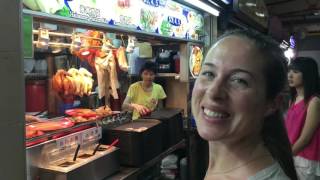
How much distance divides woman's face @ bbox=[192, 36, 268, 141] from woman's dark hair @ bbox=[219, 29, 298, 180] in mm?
27

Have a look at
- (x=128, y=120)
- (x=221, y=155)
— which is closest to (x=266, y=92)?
(x=221, y=155)

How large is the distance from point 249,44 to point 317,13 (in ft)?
34.2

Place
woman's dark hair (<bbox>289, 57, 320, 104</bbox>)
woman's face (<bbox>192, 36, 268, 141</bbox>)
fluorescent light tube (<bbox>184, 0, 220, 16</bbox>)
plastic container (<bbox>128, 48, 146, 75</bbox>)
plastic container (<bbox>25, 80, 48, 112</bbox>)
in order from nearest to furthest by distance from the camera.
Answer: woman's face (<bbox>192, 36, 268, 141</bbox>) → plastic container (<bbox>25, 80, 48, 112</bbox>) → woman's dark hair (<bbox>289, 57, 320, 104</bbox>) → fluorescent light tube (<bbox>184, 0, 220, 16</bbox>) → plastic container (<bbox>128, 48, 146, 75</bbox>)

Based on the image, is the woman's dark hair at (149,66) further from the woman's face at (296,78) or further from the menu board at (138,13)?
the woman's face at (296,78)

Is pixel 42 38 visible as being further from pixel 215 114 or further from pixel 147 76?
pixel 147 76

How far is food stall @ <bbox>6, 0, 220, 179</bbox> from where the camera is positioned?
7.26 feet

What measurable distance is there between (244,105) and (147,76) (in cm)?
368

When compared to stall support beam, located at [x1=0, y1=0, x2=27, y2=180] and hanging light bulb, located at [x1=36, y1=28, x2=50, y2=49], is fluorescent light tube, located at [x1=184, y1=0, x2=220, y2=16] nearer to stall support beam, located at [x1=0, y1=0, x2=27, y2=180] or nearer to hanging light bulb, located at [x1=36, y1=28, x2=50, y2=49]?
hanging light bulb, located at [x1=36, y1=28, x2=50, y2=49]

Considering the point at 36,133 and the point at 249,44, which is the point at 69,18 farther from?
the point at 249,44

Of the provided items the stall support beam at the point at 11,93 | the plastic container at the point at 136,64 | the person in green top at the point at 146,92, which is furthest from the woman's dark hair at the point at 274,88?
the plastic container at the point at 136,64

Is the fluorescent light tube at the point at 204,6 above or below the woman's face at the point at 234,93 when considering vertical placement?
above

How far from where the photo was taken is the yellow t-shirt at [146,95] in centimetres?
465

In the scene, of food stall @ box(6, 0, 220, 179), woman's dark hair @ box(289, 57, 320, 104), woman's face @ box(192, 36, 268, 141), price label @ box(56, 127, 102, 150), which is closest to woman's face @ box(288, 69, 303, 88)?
woman's dark hair @ box(289, 57, 320, 104)

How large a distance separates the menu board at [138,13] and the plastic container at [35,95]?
1073 millimetres
